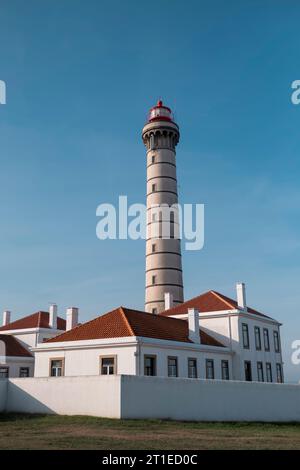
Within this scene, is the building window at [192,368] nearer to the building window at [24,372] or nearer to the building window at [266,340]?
the building window at [266,340]

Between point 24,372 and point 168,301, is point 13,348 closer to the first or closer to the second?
point 24,372

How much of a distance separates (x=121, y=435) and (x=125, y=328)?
36.6ft

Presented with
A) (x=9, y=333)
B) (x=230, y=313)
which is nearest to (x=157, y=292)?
(x=230, y=313)

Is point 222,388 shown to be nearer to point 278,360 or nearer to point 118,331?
point 118,331

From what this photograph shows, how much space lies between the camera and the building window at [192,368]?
2975cm

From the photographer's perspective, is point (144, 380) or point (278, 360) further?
point (278, 360)

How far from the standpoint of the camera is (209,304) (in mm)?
36156

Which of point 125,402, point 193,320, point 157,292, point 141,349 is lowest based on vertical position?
point 125,402

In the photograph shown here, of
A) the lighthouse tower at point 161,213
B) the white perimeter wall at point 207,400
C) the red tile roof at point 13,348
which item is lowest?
the white perimeter wall at point 207,400

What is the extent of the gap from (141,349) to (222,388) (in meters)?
4.34

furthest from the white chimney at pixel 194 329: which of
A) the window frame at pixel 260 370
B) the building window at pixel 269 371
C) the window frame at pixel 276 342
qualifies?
the window frame at pixel 276 342

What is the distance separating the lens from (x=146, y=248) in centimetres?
4359

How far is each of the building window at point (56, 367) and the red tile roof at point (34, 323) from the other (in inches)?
405
